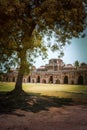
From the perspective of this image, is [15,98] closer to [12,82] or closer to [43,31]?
[43,31]

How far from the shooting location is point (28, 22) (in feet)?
44.5

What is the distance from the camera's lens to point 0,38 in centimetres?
1247

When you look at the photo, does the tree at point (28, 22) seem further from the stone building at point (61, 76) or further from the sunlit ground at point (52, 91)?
the stone building at point (61, 76)

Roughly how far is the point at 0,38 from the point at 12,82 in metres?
9.72

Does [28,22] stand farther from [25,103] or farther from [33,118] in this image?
[33,118]

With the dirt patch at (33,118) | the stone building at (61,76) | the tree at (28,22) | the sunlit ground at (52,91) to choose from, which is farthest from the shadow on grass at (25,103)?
the stone building at (61,76)

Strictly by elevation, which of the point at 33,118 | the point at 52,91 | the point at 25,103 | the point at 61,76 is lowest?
the point at 33,118

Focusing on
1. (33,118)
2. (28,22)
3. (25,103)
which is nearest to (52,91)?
(25,103)

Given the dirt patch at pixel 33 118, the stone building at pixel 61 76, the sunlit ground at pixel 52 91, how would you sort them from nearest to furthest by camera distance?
the dirt patch at pixel 33 118 → the sunlit ground at pixel 52 91 → the stone building at pixel 61 76

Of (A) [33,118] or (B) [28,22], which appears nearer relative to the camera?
(A) [33,118]

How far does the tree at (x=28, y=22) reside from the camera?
41.8 feet

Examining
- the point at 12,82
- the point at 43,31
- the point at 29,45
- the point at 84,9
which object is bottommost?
the point at 12,82

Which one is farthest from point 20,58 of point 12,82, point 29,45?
point 12,82

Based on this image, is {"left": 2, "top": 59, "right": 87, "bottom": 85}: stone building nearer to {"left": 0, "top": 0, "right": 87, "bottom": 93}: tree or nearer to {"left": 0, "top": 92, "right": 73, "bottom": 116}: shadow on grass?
{"left": 0, "top": 92, "right": 73, "bottom": 116}: shadow on grass
